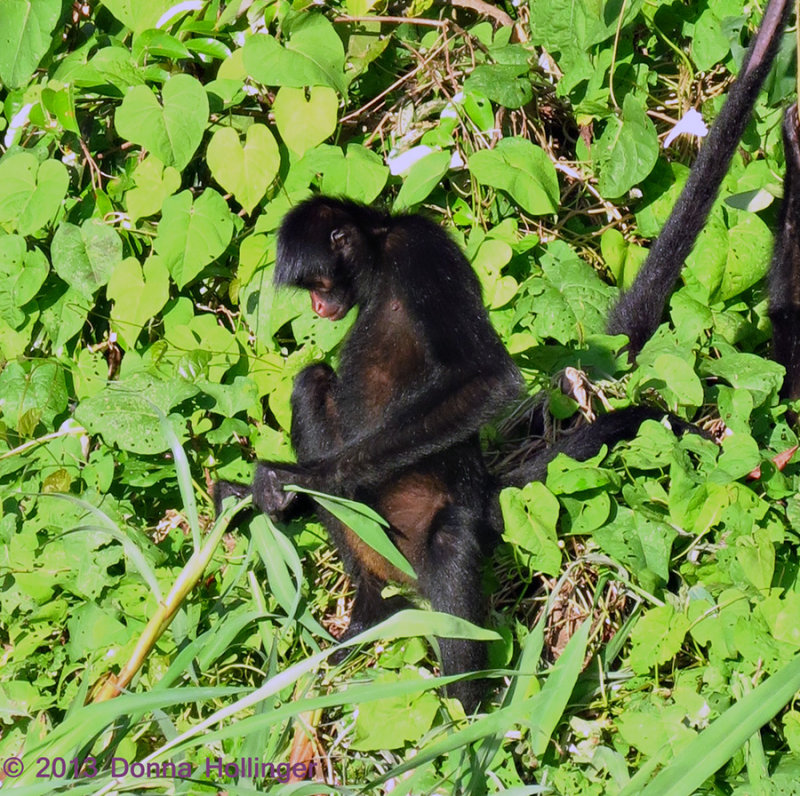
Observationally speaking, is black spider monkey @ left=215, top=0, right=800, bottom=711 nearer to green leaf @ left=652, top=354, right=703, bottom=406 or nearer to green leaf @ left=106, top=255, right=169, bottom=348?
green leaf @ left=652, top=354, right=703, bottom=406

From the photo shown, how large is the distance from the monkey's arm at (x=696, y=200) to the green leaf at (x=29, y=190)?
252 centimetres

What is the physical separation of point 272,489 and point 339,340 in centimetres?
122

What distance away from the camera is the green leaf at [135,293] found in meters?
5.21

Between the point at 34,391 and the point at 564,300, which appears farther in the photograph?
the point at 34,391

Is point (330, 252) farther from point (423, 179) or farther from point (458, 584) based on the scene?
point (458, 584)

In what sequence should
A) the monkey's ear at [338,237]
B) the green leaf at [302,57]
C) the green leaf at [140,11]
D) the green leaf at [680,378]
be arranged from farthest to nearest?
the green leaf at [140,11]
the green leaf at [302,57]
the monkey's ear at [338,237]
the green leaf at [680,378]

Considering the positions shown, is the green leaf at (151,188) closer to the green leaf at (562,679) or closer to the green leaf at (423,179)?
the green leaf at (423,179)

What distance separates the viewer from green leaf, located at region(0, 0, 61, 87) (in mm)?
5699

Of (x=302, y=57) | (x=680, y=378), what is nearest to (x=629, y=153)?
(x=680, y=378)

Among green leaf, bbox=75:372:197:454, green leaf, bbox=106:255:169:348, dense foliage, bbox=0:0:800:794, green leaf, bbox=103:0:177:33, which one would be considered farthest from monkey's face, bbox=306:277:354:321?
green leaf, bbox=103:0:177:33

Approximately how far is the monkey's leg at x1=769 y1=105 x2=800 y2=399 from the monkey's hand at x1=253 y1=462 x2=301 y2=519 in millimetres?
2162

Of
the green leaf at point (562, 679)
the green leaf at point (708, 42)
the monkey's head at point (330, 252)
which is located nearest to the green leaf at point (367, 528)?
the green leaf at point (562, 679)

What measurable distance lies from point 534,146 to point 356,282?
1.26 metres

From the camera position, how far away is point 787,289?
5.14 meters
